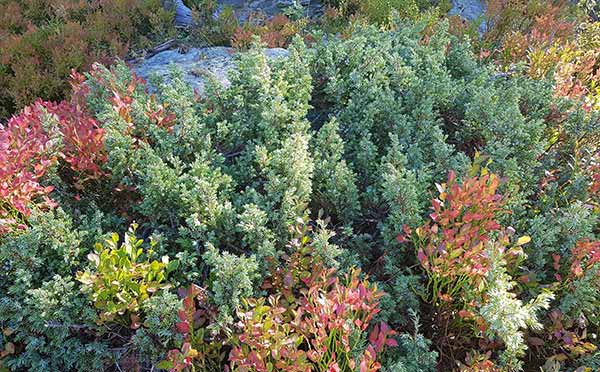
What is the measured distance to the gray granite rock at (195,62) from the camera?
449 centimetres

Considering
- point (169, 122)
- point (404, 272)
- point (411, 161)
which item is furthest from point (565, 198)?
point (169, 122)

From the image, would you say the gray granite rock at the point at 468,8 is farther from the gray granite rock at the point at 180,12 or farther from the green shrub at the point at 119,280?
the green shrub at the point at 119,280

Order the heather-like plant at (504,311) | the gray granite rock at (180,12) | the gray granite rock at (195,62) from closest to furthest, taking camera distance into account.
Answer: the heather-like plant at (504,311)
the gray granite rock at (195,62)
the gray granite rock at (180,12)

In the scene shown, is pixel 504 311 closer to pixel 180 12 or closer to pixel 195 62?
pixel 195 62

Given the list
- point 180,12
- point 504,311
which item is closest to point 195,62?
point 180,12

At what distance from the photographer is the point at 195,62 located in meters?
4.86

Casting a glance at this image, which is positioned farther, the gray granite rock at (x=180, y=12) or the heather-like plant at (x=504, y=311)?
the gray granite rock at (x=180, y=12)

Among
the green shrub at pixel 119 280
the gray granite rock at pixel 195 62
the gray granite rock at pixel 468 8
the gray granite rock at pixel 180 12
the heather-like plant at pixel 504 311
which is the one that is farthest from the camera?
the gray granite rock at pixel 468 8

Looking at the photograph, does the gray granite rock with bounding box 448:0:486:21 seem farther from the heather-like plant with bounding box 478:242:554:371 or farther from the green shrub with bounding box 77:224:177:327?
the green shrub with bounding box 77:224:177:327

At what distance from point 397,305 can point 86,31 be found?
4357 mm

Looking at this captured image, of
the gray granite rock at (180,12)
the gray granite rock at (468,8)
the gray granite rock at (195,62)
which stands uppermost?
the gray granite rock at (180,12)

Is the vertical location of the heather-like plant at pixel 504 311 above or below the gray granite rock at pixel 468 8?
above

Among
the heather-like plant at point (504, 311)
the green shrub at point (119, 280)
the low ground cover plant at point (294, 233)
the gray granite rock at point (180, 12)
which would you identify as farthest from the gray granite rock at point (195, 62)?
the heather-like plant at point (504, 311)

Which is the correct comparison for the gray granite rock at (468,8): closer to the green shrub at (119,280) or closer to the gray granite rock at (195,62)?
the gray granite rock at (195,62)
